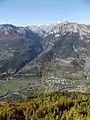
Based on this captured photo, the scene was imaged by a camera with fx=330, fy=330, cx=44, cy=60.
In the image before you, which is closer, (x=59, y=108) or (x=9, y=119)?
(x=9, y=119)

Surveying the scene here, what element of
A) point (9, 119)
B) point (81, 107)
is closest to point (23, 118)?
point (9, 119)

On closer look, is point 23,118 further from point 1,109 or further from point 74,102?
point 74,102

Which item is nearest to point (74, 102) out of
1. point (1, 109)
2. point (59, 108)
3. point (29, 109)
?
point (59, 108)

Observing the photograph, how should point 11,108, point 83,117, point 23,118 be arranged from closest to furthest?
1. point 83,117
2. point 23,118
3. point 11,108

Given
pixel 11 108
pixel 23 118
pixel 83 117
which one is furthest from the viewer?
pixel 11 108

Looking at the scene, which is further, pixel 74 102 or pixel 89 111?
pixel 74 102

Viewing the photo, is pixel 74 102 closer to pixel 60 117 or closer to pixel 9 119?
pixel 60 117

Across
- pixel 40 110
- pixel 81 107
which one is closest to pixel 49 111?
pixel 40 110

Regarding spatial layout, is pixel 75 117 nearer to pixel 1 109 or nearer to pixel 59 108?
pixel 59 108
